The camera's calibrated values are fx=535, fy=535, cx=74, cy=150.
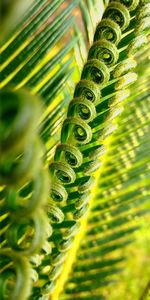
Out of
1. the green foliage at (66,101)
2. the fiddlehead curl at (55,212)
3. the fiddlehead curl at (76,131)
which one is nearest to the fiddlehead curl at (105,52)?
the green foliage at (66,101)

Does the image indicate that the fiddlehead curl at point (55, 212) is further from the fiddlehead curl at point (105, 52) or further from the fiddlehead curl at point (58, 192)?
the fiddlehead curl at point (105, 52)

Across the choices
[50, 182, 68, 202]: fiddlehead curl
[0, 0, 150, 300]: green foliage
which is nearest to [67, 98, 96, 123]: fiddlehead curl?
[0, 0, 150, 300]: green foliage

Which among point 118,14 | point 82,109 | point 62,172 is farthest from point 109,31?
point 62,172

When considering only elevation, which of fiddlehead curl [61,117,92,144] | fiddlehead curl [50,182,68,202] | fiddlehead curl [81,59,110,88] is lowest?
fiddlehead curl [50,182,68,202]

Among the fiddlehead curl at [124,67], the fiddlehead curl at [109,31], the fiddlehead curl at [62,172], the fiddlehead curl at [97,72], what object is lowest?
the fiddlehead curl at [62,172]

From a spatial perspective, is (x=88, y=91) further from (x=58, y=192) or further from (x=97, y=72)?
(x=58, y=192)

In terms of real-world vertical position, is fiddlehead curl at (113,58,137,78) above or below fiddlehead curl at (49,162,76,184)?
above

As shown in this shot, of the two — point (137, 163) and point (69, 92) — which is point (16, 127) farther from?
point (137, 163)

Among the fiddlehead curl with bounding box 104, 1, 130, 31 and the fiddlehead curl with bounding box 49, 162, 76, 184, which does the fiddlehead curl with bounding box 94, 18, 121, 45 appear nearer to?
the fiddlehead curl with bounding box 104, 1, 130, 31
